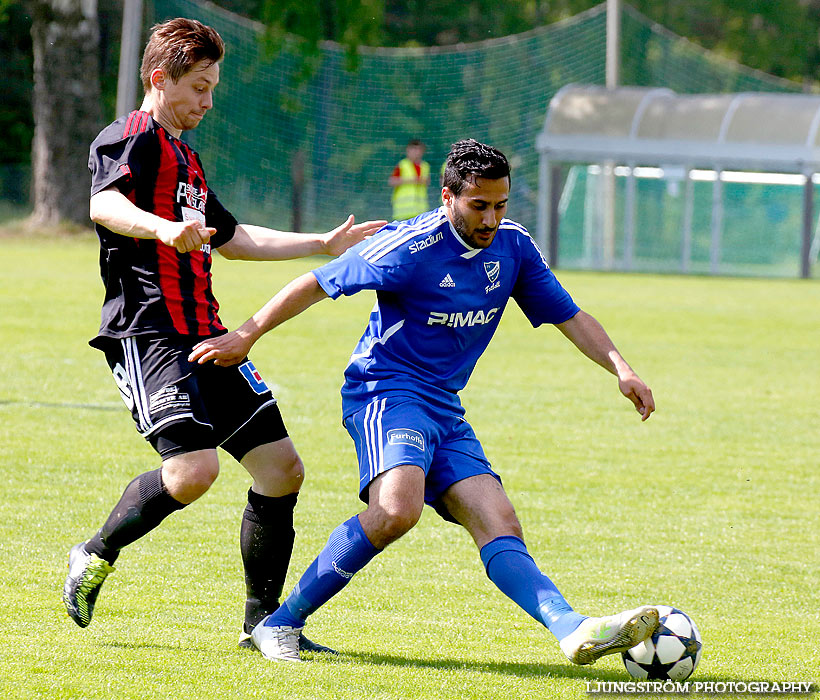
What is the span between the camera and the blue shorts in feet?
13.3

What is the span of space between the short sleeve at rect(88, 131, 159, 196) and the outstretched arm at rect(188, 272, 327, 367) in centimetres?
56

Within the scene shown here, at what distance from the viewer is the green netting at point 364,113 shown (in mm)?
29719

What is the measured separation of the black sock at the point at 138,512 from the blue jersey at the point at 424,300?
63 centimetres

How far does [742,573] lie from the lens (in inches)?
219

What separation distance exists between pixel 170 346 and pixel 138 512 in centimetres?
53

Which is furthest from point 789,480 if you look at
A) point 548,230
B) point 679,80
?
point 679,80

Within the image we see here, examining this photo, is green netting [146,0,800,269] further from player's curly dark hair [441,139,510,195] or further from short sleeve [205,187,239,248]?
player's curly dark hair [441,139,510,195]

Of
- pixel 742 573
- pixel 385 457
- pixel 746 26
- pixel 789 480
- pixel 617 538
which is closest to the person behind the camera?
pixel 385 457

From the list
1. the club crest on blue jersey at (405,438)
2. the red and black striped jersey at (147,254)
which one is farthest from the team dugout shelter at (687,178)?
the club crest on blue jersey at (405,438)

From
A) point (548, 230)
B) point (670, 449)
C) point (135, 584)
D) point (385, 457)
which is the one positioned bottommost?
point (548, 230)

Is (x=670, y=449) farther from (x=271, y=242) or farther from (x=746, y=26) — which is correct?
(x=746, y=26)

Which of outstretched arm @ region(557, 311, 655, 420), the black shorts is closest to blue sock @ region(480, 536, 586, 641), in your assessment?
outstretched arm @ region(557, 311, 655, 420)

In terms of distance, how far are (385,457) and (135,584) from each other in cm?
142

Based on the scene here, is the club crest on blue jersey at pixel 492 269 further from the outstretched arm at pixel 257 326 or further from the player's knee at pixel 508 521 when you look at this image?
the player's knee at pixel 508 521
